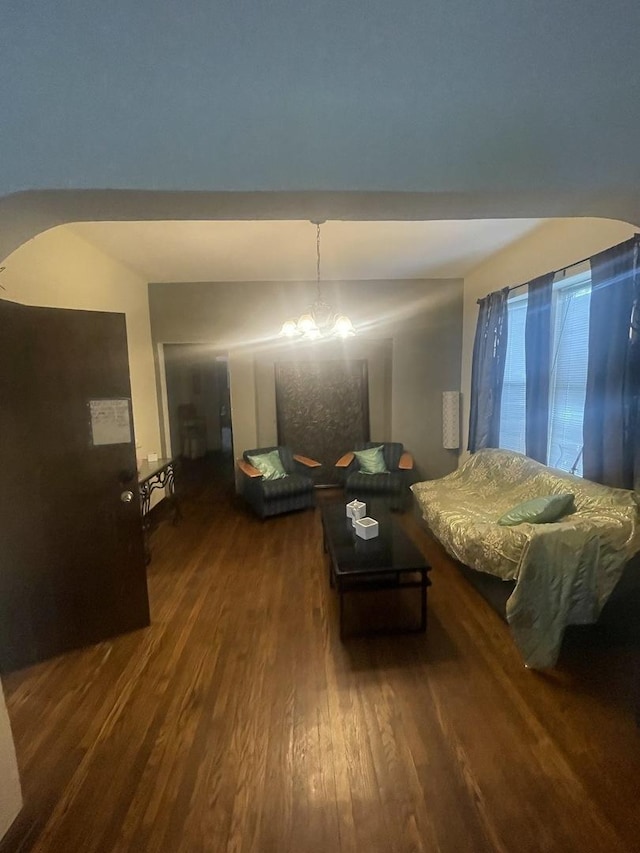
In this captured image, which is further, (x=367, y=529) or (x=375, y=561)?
(x=367, y=529)

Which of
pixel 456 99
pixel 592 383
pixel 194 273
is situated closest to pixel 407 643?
pixel 592 383

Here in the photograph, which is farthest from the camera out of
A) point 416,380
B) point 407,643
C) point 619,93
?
point 416,380

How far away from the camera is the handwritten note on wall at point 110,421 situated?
7.31 ft

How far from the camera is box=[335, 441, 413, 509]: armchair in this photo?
14.3 ft

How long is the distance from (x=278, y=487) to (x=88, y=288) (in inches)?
102

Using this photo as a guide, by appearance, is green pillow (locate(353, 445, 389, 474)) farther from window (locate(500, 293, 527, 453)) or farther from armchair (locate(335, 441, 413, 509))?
window (locate(500, 293, 527, 453))

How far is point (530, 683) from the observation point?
1.97 m

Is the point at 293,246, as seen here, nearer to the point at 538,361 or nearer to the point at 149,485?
the point at 538,361

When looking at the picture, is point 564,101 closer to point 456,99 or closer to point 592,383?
point 456,99

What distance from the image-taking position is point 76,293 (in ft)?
Result: 10.3

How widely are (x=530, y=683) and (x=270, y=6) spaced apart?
289 cm

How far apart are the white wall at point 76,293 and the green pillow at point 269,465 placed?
1.23m

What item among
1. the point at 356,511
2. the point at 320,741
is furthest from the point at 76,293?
the point at 320,741

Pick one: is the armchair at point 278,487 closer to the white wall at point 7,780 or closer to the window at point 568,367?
the window at point 568,367
